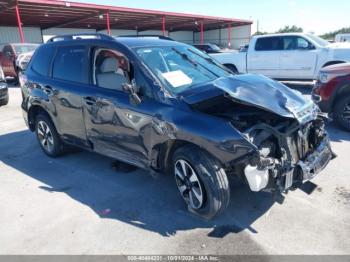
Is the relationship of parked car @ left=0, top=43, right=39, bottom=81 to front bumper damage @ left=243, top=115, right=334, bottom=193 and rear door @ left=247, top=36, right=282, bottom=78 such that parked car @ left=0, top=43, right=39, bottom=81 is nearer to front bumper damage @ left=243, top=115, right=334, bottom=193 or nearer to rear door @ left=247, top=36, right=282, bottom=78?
rear door @ left=247, top=36, right=282, bottom=78

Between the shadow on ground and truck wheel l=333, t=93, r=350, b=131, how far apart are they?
10.6 feet

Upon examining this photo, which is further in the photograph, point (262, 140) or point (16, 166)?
point (16, 166)

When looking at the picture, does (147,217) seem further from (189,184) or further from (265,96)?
(265,96)

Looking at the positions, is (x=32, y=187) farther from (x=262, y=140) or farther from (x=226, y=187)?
(x=262, y=140)

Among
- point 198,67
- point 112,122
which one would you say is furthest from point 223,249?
point 198,67

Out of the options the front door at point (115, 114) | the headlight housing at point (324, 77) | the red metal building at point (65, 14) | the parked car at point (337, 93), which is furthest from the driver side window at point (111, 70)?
the red metal building at point (65, 14)

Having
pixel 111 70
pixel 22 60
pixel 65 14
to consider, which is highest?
pixel 65 14

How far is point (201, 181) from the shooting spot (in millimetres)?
3133

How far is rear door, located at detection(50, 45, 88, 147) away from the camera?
171 inches

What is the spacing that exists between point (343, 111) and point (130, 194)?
441 centimetres

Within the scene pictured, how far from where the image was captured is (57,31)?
105 feet

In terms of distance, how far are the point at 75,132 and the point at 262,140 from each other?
9.12ft

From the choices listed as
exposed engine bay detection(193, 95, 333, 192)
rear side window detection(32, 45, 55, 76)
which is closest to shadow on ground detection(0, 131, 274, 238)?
exposed engine bay detection(193, 95, 333, 192)

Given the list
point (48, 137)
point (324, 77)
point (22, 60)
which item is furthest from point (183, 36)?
point (48, 137)
